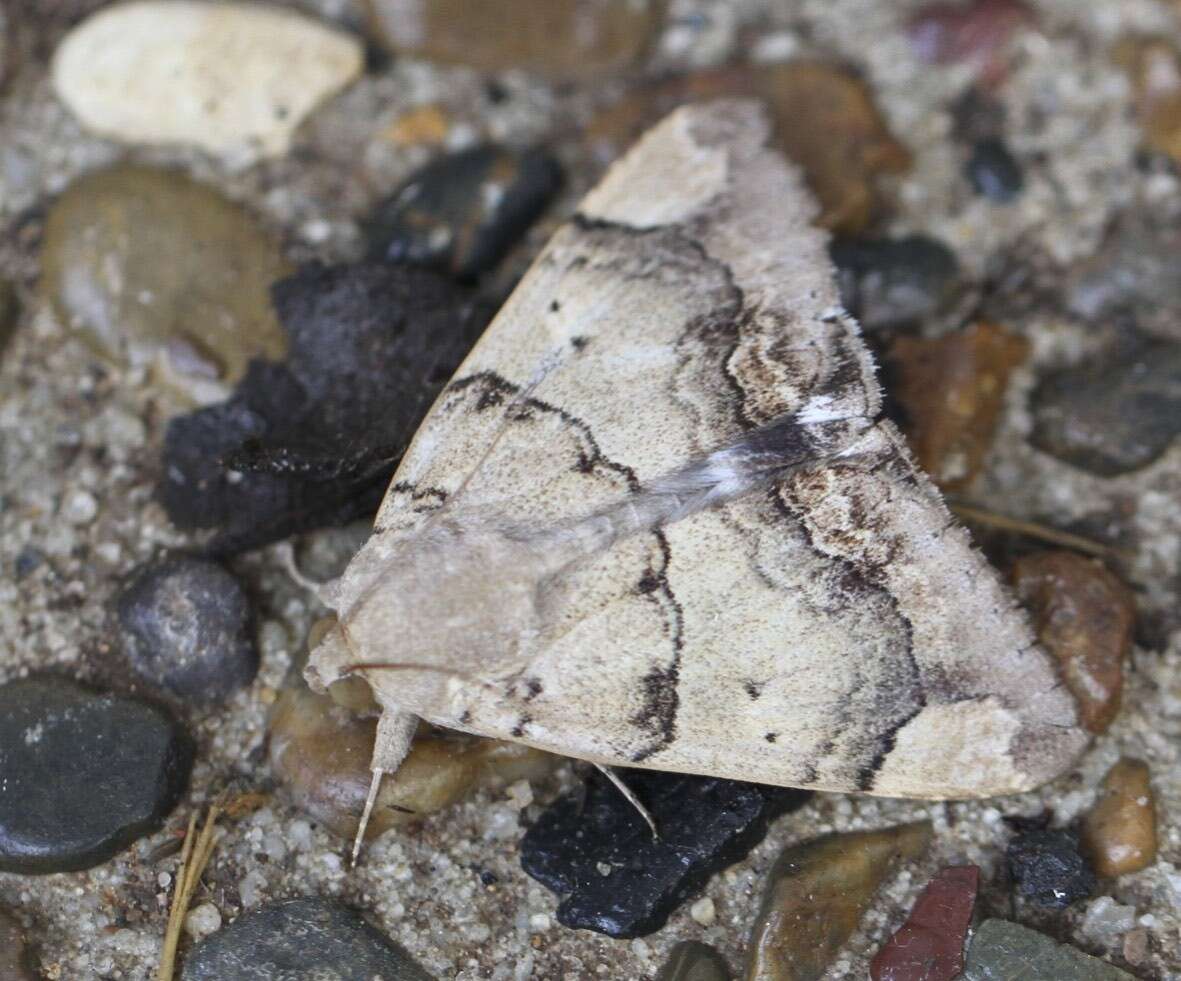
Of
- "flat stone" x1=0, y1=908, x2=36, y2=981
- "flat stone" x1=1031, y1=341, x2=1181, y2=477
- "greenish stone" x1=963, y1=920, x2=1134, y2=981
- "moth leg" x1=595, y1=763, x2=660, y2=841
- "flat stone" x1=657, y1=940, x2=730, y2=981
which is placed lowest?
"greenish stone" x1=963, y1=920, x2=1134, y2=981

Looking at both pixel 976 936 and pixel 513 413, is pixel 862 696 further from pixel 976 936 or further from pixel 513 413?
pixel 513 413

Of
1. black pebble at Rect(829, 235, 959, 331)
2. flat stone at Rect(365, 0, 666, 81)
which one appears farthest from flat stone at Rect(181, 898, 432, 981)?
flat stone at Rect(365, 0, 666, 81)

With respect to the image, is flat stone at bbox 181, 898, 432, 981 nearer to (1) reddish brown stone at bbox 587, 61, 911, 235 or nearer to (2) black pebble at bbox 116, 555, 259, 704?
(2) black pebble at bbox 116, 555, 259, 704

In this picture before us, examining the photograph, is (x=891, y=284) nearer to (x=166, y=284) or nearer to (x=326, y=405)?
(x=326, y=405)

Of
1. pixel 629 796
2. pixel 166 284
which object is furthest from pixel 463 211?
pixel 629 796

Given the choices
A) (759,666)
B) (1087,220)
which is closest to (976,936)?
(759,666)

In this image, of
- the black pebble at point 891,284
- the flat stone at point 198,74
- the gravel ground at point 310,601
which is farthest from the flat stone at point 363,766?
the flat stone at point 198,74

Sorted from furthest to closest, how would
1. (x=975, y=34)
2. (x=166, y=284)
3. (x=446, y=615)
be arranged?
(x=975, y=34), (x=166, y=284), (x=446, y=615)
